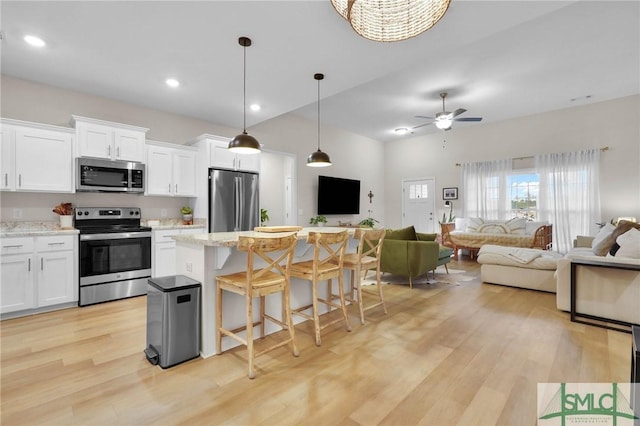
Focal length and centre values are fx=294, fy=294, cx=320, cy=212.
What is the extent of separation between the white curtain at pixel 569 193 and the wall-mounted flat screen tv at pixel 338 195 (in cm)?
424

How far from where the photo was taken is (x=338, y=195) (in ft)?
24.3

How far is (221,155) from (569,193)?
23.6ft

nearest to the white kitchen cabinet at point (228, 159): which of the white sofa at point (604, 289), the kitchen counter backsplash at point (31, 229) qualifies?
the kitchen counter backsplash at point (31, 229)

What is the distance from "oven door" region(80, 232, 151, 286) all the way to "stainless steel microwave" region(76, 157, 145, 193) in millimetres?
656

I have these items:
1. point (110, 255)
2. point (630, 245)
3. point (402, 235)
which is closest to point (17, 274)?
point (110, 255)

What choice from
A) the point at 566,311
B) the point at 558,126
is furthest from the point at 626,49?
the point at 566,311

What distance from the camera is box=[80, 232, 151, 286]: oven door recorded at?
11.9ft

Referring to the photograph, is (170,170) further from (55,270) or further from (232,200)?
(55,270)

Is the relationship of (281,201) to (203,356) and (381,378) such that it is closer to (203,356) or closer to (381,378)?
(203,356)

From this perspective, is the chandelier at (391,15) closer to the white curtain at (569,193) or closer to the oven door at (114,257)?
the oven door at (114,257)

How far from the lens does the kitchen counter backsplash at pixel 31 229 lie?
10.6 ft

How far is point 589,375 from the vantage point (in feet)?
6.70

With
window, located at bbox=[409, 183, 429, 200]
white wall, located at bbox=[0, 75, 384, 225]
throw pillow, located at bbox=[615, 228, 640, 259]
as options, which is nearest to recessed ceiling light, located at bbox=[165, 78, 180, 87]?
white wall, located at bbox=[0, 75, 384, 225]

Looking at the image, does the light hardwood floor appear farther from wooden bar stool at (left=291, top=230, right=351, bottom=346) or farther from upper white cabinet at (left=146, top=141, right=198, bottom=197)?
upper white cabinet at (left=146, top=141, right=198, bottom=197)
